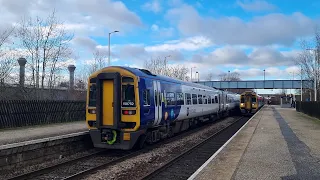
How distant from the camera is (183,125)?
18219 millimetres

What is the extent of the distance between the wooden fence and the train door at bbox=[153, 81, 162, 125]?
8709mm

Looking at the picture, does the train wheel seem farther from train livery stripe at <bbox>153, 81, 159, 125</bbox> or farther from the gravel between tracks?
train livery stripe at <bbox>153, 81, 159, 125</bbox>

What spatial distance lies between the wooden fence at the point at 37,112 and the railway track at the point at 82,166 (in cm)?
749

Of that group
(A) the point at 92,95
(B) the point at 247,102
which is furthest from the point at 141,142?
(B) the point at 247,102

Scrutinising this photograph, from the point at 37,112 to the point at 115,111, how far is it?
395 inches

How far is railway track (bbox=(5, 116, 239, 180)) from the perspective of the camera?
28.7ft

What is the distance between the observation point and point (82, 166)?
10.3m

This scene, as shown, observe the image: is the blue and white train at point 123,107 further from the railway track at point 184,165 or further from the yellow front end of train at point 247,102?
the yellow front end of train at point 247,102

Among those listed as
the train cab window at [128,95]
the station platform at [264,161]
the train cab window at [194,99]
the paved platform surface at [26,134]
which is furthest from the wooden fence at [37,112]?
the station platform at [264,161]

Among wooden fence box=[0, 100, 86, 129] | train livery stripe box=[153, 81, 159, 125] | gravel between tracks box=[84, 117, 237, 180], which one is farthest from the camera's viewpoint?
wooden fence box=[0, 100, 86, 129]

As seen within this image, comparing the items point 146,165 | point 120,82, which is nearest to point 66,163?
point 146,165

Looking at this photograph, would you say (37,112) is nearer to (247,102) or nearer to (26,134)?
(26,134)

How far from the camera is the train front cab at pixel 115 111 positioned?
1152cm

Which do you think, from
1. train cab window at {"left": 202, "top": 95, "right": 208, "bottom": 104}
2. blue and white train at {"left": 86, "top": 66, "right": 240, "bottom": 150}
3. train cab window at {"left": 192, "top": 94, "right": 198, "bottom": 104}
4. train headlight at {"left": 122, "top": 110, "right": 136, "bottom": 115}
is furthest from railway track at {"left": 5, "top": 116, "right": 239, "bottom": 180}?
train cab window at {"left": 202, "top": 95, "right": 208, "bottom": 104}
